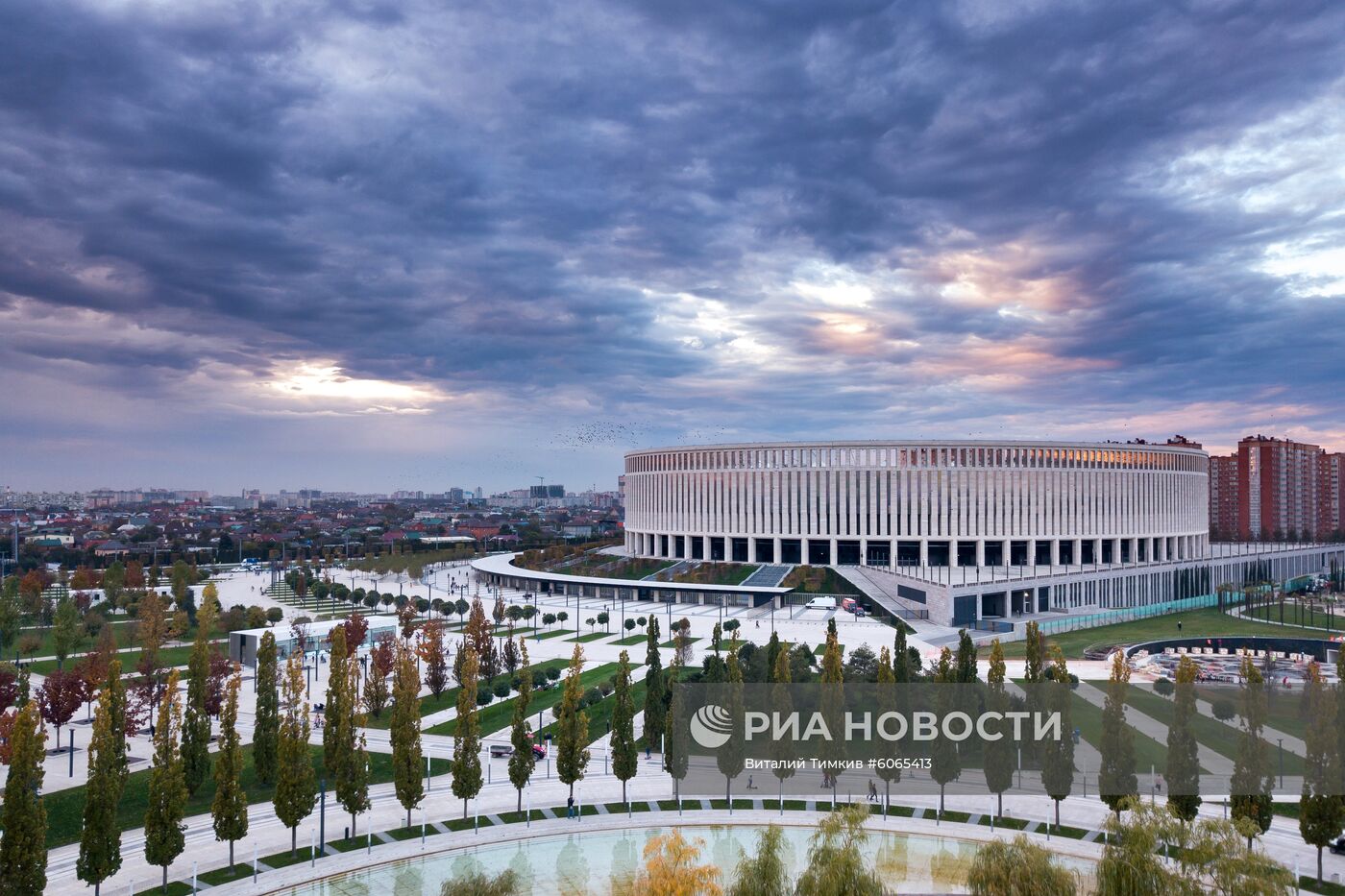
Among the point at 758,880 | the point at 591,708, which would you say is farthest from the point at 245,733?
the point at 758,880

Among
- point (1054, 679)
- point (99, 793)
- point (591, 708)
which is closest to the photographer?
point (99, 793)

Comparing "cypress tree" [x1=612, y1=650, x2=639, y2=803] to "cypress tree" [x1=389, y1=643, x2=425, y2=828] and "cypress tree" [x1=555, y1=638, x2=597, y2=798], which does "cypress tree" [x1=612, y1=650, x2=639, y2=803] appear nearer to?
"cypress tree" [x1=555, y1=638, x2=597, y2=798]

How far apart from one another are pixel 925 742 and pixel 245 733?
105 feet

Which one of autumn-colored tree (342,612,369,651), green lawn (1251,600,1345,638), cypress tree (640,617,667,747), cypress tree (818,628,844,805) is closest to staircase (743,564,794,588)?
autumn-colored tree (342,612,369,651)

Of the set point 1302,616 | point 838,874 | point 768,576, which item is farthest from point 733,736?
point 1302,616

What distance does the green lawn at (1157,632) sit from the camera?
62.4m

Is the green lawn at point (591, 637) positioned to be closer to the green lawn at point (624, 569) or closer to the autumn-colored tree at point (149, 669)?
the green lawn at point (624, 569)

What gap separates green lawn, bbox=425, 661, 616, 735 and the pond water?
11520mm

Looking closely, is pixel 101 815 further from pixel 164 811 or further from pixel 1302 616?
pixel 1302 616

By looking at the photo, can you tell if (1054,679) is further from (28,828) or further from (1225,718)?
(28,828)

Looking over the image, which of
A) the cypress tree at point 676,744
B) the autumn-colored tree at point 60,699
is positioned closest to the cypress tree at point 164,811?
the cypress tree at point 676,744

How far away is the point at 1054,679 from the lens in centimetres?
3203

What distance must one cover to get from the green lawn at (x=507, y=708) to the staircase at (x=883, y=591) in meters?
29.0

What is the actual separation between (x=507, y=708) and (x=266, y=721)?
1434 centimetres
